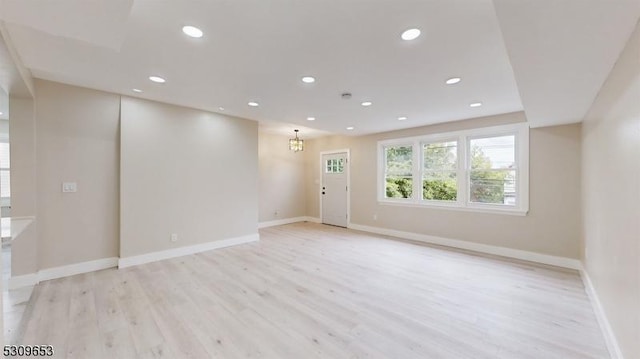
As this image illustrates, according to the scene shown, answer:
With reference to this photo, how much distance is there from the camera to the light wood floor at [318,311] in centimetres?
204

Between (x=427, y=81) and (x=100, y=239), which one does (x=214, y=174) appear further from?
(x=427, y=81)

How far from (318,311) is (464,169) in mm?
3824

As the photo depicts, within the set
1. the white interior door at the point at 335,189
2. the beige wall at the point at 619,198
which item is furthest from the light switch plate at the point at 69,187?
the beige wall at the point at 619,198

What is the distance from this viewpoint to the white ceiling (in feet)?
4.98

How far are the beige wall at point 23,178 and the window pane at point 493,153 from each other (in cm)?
647

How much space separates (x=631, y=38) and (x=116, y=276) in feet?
17.5

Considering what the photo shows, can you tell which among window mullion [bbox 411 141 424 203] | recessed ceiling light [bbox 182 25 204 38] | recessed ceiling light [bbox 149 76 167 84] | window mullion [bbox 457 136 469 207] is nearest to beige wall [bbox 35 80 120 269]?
recessed ceiling light [bbox 149 76 167 84]

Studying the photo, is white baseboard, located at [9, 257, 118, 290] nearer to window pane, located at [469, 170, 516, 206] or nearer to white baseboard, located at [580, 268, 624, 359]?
white baseboard, located at [580, 268, 624, 359]

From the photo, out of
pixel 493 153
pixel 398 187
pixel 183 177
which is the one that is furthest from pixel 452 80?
pixel 183 177

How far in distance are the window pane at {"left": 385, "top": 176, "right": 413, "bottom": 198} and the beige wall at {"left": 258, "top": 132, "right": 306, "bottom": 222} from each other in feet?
8.97

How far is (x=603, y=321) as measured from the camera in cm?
227

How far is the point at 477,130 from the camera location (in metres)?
4.66

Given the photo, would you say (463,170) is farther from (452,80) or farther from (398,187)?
(452,80)

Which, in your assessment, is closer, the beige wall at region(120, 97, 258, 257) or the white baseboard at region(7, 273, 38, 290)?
the white baseboard at region(7, 273, 38, 290)
